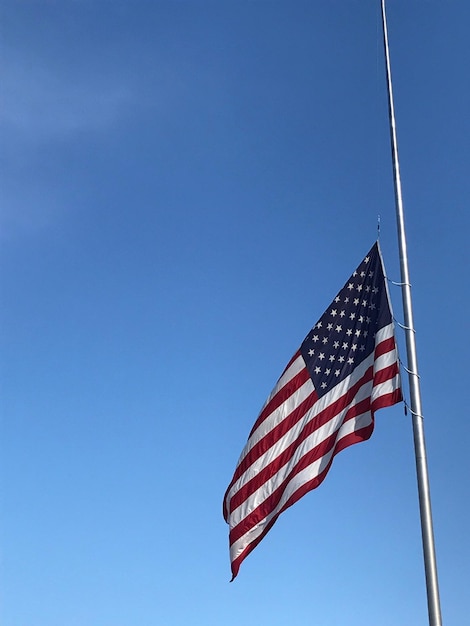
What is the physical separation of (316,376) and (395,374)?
2457 millimetres

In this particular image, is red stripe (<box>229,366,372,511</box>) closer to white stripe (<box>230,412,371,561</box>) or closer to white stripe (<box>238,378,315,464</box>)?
white stripe (<box>238,378,315,464</box>)

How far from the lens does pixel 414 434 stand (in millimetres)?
19094

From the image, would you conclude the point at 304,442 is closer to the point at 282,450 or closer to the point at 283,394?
the point at 282,450

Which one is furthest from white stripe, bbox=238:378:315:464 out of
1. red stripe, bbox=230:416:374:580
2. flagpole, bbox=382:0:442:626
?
flagpole, bbox=382:0:442:626

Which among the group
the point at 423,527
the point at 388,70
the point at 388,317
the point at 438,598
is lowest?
the point at 438,598

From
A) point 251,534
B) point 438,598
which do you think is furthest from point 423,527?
point 251,534

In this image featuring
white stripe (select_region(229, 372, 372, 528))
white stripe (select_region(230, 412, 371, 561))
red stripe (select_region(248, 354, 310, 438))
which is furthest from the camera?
red stripe (select_region(248, 354, 310, 438))

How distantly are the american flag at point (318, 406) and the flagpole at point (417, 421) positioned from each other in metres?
0.61

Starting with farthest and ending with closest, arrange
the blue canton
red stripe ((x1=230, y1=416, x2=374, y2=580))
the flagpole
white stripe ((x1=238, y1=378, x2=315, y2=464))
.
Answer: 1. white stripe ((x1=238, y1=378, x2=315, y2=464))
2. the blue canton
3. red stripe ((x1=230, y1=416, x2=374, y2=580))
4. the flagpole

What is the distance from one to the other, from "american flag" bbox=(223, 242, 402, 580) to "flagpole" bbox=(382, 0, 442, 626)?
606 mm

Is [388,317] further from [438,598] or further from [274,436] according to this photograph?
[438,598]

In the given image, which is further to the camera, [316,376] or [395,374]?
[316,376]

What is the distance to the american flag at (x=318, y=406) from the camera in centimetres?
2069

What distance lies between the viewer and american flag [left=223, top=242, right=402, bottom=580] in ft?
67.9
